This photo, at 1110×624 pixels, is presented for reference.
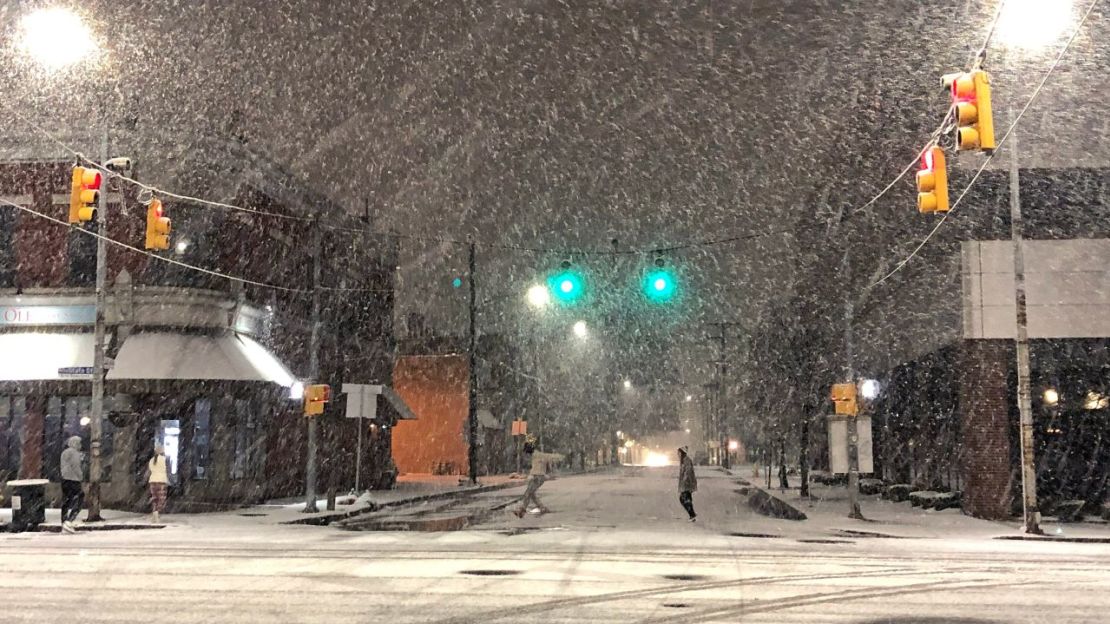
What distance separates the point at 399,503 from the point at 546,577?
18.5 metres

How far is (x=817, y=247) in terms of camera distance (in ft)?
128

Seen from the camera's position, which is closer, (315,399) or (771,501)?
Answer: (315,399)

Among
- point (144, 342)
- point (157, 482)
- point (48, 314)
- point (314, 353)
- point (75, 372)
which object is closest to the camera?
point (157, 482)

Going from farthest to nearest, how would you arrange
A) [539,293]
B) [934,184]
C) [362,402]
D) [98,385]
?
[539,293] < [362,402] < [98,385] < [934,184]

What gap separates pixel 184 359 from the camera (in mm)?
24672

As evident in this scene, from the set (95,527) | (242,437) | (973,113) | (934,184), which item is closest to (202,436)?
(242,437)

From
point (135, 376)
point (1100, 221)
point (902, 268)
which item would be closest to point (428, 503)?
point (135, 376)

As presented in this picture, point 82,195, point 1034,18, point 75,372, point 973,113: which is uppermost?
point 1034,18

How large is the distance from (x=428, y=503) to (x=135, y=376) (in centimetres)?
952

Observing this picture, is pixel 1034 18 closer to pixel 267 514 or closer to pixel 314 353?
pixel 314 353

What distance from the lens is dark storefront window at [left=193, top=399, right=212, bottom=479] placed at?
84.1 ft

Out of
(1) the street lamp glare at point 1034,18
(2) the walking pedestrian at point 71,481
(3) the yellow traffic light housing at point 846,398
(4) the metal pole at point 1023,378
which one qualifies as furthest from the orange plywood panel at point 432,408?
(1) the street lamp glare at point 1034,18

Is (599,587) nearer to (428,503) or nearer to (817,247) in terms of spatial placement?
(428,503)

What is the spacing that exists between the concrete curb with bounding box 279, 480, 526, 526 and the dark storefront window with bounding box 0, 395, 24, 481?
8389 mm
